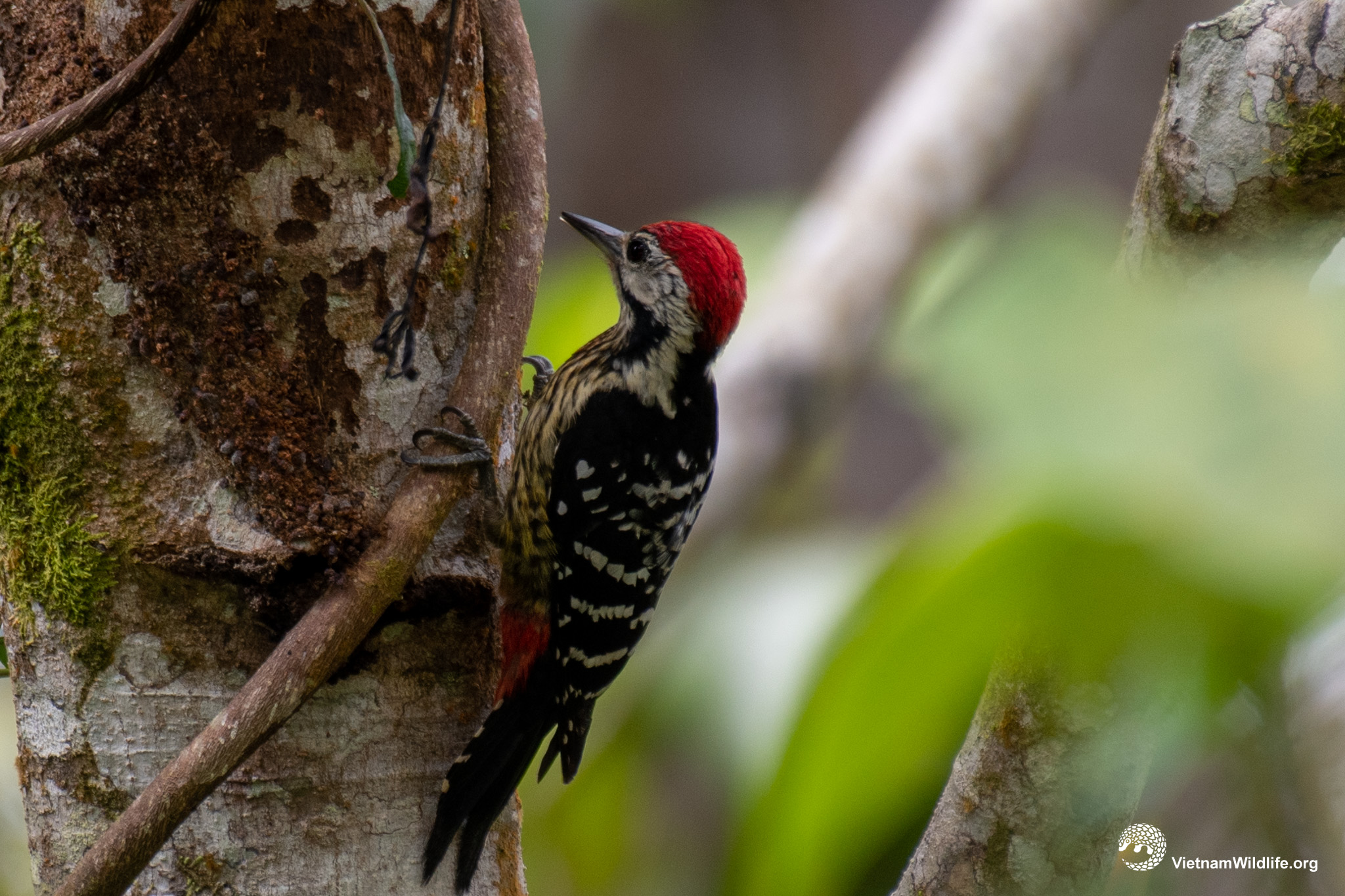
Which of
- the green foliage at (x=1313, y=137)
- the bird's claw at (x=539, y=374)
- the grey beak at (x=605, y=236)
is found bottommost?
the bird's claw at (x=539, y=374)

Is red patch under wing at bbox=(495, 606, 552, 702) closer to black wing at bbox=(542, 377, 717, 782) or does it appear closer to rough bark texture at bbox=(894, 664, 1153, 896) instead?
black wing at bbox=(542, 377, 717, 782)

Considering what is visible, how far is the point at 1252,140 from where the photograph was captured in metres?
1.32

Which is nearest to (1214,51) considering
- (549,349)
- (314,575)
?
(314,575)

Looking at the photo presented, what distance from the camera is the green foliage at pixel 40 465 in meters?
1.35

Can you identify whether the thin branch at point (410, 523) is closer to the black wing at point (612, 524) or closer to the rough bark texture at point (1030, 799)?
the black wing at point (612, 524)

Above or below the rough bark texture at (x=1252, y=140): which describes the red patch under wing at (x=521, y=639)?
below

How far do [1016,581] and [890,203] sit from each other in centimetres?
306

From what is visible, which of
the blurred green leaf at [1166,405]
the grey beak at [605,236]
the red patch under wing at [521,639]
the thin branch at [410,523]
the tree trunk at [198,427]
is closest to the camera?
the blurred green leaf at [1166,405]

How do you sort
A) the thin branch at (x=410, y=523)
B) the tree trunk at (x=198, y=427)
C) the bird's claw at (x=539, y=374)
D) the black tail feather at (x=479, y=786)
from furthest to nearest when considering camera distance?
the bird's claw at (x=539, y=374), the black tail feather at (x=479, y=786), the tree trunk at (x=198, y=427), the thin branch at (x=410, y=523)

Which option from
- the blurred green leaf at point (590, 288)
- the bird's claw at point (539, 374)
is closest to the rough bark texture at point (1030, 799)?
the blurred green leaf at point (590, 288)

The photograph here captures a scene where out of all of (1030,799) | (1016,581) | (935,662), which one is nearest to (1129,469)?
(1016,581)

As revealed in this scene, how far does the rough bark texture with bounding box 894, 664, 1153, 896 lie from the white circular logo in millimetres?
34

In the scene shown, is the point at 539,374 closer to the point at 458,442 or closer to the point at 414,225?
the point at 458,442

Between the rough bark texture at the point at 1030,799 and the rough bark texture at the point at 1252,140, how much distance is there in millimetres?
586
